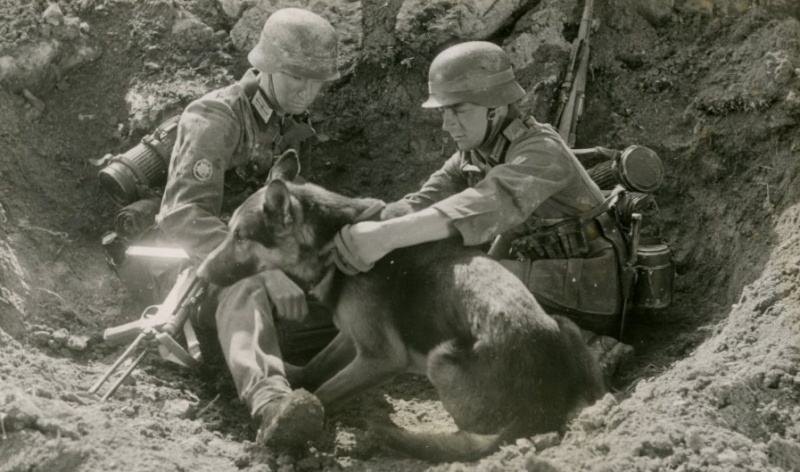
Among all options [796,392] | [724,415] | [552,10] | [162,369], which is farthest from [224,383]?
[552,10]

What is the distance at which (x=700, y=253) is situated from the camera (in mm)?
6512

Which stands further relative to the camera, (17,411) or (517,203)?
(517,203)

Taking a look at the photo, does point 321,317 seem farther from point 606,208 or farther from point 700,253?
point 700,253

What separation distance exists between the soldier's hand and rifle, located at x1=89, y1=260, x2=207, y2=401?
0.51 meters

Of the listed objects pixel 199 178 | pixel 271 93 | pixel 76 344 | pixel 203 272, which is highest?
pixel 271 93

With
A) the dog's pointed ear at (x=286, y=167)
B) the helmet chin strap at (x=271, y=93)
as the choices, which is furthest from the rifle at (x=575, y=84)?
the dog's pointed ear at (x=286, y=167)

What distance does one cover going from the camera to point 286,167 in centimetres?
559

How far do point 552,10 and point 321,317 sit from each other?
3.76 m

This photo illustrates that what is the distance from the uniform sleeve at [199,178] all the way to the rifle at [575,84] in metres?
2.84

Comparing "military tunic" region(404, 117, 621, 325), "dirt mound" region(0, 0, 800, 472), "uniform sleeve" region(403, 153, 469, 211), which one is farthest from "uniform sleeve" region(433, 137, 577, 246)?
"dirt mound" region(0, 0, 800, 472)

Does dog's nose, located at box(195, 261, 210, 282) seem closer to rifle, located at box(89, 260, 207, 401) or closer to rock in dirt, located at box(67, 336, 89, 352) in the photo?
rifle, located at box(89, 260, 207, 401)

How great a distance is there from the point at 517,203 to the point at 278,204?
1.44 metres

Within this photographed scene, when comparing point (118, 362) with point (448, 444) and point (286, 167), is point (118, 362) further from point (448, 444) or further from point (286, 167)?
point (448, 444)

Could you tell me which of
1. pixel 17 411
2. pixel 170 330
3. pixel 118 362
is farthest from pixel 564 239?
pixel 17 411
